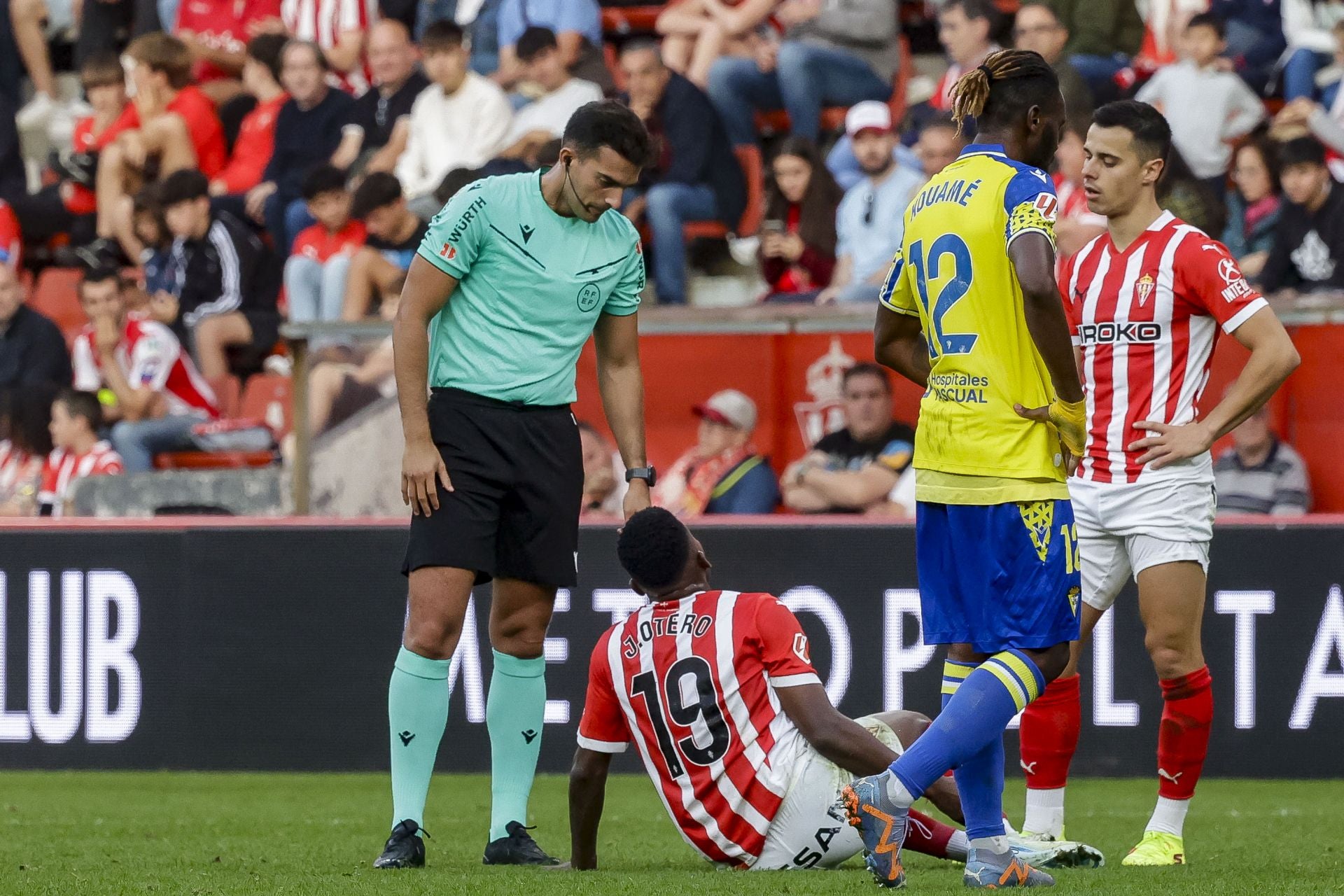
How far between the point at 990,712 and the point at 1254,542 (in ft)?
13.4

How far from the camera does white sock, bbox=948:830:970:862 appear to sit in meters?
4.99

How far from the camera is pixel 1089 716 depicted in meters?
8.11

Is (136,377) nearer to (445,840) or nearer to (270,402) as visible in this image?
(270,402)

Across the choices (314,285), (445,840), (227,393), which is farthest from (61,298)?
(445,840)

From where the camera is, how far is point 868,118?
11156mm

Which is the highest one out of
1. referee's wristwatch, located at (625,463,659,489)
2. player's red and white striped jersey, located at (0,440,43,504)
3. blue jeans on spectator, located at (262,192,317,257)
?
blue jeans on spectator, located at (262,192,317,257)

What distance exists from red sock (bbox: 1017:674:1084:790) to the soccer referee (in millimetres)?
1327

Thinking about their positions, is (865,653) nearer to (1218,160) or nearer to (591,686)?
(591,686)

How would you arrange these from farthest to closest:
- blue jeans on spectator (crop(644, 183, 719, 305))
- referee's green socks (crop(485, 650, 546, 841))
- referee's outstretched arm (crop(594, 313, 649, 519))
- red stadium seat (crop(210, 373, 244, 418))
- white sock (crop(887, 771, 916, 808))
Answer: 1. red stadium seat (crop(210, 373, 244, 418))
2. blue jeans on spectator (crop(644, 183, 719, 305))
3. referee's outstretched arm (crop(594, 313, 649, 519))
4. referee's green socks (crop(485, 650, 546, 841))
5. white sock (crop(887, 771, 916, 808))

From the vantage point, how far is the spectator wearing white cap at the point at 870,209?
1059cm

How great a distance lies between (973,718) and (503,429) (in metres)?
1.68

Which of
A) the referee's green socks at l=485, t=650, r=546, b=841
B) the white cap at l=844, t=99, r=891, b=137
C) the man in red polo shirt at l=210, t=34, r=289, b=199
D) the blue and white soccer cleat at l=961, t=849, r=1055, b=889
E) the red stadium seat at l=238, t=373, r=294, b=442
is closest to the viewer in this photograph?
the blue and white soccer cleat at l=961, t=849, r=1055, b=889

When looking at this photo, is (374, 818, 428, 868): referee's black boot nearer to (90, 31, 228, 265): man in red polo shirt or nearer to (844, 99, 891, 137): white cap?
(844, 99, 891, 137): white cap

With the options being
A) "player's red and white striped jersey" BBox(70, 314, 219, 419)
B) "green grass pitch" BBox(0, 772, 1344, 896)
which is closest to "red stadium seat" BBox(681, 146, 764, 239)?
"player's red and white striped jersey" BBox(70, 314, 219, 419)
